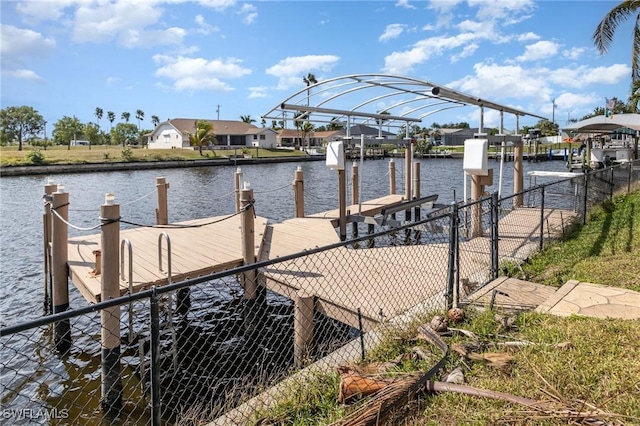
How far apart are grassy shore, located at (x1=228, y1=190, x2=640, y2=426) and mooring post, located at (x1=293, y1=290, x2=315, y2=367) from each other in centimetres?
112

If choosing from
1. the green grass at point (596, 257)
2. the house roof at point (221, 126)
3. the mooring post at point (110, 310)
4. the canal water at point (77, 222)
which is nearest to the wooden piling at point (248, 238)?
the canal water at point (77, 222)

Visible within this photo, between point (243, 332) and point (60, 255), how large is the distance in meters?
2.90

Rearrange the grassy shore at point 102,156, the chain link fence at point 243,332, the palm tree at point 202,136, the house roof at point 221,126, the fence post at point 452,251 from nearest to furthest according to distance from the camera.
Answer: the fence post at point 452,251 → the chain link fence at point 243,332 → the grassy shore at point 102,156 → the palm tree at point 202,136 → the house roof at point 221,126

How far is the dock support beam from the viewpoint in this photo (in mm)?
5695

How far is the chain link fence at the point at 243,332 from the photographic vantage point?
461cm

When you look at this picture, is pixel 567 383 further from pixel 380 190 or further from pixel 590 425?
pixel 380 190

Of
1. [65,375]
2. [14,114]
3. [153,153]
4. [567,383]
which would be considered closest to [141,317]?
[65,375]

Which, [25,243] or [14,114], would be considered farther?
[14,114]

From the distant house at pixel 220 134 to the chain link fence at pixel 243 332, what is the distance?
55.8 m

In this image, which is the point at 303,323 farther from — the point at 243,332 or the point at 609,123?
the point at 609,123

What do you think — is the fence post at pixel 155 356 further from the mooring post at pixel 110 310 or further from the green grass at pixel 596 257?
the green grass at pixel 596 257

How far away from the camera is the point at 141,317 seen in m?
7.30

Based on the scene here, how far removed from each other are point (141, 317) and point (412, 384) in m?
5.81

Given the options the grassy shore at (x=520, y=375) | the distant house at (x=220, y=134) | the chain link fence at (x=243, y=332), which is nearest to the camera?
the grassy shore at (x=520, y=375)
